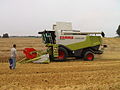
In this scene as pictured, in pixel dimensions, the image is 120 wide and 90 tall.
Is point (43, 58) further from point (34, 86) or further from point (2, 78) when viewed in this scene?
point (34, 86)

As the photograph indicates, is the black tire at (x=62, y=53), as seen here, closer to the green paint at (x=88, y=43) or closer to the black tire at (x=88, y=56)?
the green paint at (x=88, y=43)

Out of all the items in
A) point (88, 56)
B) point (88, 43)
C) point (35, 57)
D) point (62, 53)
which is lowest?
point (88, 56)

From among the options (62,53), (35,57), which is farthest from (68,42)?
(35,57)

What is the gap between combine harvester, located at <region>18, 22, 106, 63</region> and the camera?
18156 millimetres

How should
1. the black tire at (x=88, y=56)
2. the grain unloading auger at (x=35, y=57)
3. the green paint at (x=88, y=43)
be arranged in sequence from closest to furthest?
the grain unloading auger at (x=35, y=57) → the green paint at (x=88, y=43) → the black tire at (x=88, y=56)

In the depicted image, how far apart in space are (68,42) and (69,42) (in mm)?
91

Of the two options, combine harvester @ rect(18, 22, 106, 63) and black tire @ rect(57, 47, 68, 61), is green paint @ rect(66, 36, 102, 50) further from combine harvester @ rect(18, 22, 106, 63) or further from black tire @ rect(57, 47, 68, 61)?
black tire @ rect(57, 47, 68, 61)

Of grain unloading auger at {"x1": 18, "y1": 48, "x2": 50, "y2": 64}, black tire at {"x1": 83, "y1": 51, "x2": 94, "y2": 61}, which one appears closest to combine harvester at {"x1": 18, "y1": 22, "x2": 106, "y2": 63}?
black tire at {"x1": 83, "y1": 51, "x2": 94, "y2": 61}

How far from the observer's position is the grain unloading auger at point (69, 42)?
1817 cm

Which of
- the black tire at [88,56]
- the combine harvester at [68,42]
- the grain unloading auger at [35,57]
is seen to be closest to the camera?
the grain unloading auger at [35,57]

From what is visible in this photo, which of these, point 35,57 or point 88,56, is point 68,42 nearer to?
point 88,56

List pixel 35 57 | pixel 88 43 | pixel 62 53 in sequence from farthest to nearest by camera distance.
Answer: pixel 88 43
pixel 62 53
pixel 35 57

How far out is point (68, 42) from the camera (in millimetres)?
18438

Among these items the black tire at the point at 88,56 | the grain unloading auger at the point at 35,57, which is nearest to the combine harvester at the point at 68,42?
the black tire at the point at 88,56
